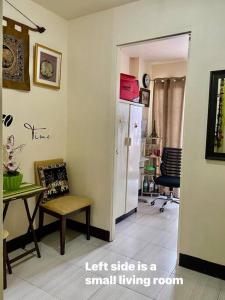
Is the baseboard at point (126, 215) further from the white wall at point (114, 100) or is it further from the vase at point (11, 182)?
the vase at point (11, 182)

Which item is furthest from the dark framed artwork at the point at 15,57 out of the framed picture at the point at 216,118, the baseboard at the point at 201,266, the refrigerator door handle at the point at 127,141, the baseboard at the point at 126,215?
the baseboard at the point at 201,266

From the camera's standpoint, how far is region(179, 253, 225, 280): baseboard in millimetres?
2172

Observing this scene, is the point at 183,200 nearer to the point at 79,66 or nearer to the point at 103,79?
the point at 103,79

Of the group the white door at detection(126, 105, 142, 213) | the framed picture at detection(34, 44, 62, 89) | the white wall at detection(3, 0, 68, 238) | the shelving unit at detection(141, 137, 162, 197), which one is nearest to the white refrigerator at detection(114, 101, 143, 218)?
the white door at detection(126, 105, 142, 213)

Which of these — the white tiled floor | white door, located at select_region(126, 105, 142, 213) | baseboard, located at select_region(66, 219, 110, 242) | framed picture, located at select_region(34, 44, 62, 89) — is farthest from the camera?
→ white door, located at select_region(126, 105, 142, 213)

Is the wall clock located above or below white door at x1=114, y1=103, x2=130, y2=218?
above

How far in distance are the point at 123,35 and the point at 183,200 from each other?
1.80 meters

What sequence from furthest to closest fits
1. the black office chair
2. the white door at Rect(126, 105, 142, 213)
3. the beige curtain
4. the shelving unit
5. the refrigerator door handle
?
the shelving unit → the beige curtain → the black office chair → the white door at Rect(126, 105, 142, 213) → the refrigerator door handle

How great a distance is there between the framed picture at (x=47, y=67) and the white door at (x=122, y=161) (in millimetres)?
872

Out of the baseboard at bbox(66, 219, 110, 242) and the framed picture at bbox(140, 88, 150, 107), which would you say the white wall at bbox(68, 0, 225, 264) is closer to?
the baseboard at bbox(66, 219, 110, 242)

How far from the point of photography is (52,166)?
2871 mm

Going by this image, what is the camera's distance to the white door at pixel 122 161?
3.12m

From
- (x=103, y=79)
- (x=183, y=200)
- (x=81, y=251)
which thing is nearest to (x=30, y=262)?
(x=81, y=251)

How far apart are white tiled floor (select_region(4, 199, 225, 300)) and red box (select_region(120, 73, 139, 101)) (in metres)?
1.75
